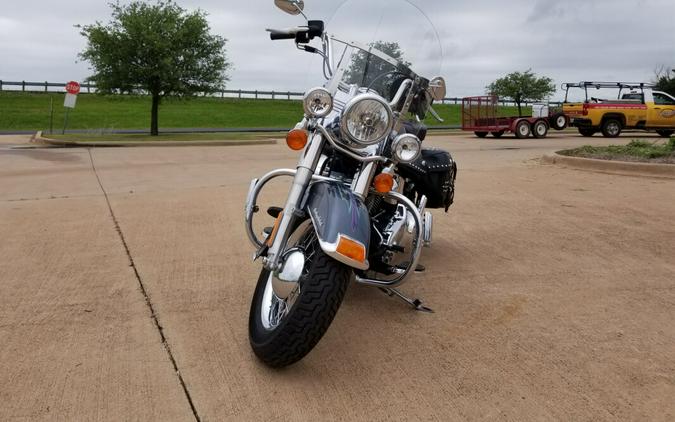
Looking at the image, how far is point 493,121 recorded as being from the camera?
20516mm

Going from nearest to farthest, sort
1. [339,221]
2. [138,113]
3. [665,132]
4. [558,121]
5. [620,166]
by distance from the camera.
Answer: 1. [339,221]
2. [620,166]
3. [558,121]
4. [665,132]
5. [138,113]

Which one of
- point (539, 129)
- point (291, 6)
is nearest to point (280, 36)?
point (291, 6)

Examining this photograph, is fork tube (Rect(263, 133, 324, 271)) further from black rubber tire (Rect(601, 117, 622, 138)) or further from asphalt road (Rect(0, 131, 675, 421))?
black rubber tire (Rect(601, 117, 622, 138))

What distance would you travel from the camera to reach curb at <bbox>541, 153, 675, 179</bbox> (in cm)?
850

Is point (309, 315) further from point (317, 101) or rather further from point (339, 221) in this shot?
point (317, 101)

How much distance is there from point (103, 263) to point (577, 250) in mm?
3687

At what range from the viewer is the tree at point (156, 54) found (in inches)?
835

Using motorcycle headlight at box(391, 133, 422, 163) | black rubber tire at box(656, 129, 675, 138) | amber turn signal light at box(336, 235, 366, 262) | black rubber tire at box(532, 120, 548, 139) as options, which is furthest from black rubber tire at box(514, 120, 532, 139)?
amber turn signal light at box(336, 235, 366, 262)

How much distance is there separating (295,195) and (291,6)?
114cm

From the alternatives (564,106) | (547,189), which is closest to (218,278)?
(547,189)

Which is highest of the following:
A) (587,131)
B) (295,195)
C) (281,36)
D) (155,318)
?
(587,131)

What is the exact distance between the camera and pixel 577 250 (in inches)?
192

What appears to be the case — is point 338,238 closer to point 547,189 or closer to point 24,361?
point 24,361

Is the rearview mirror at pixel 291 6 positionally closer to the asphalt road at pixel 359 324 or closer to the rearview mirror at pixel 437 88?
the rearview mirror at pixel 437 88
